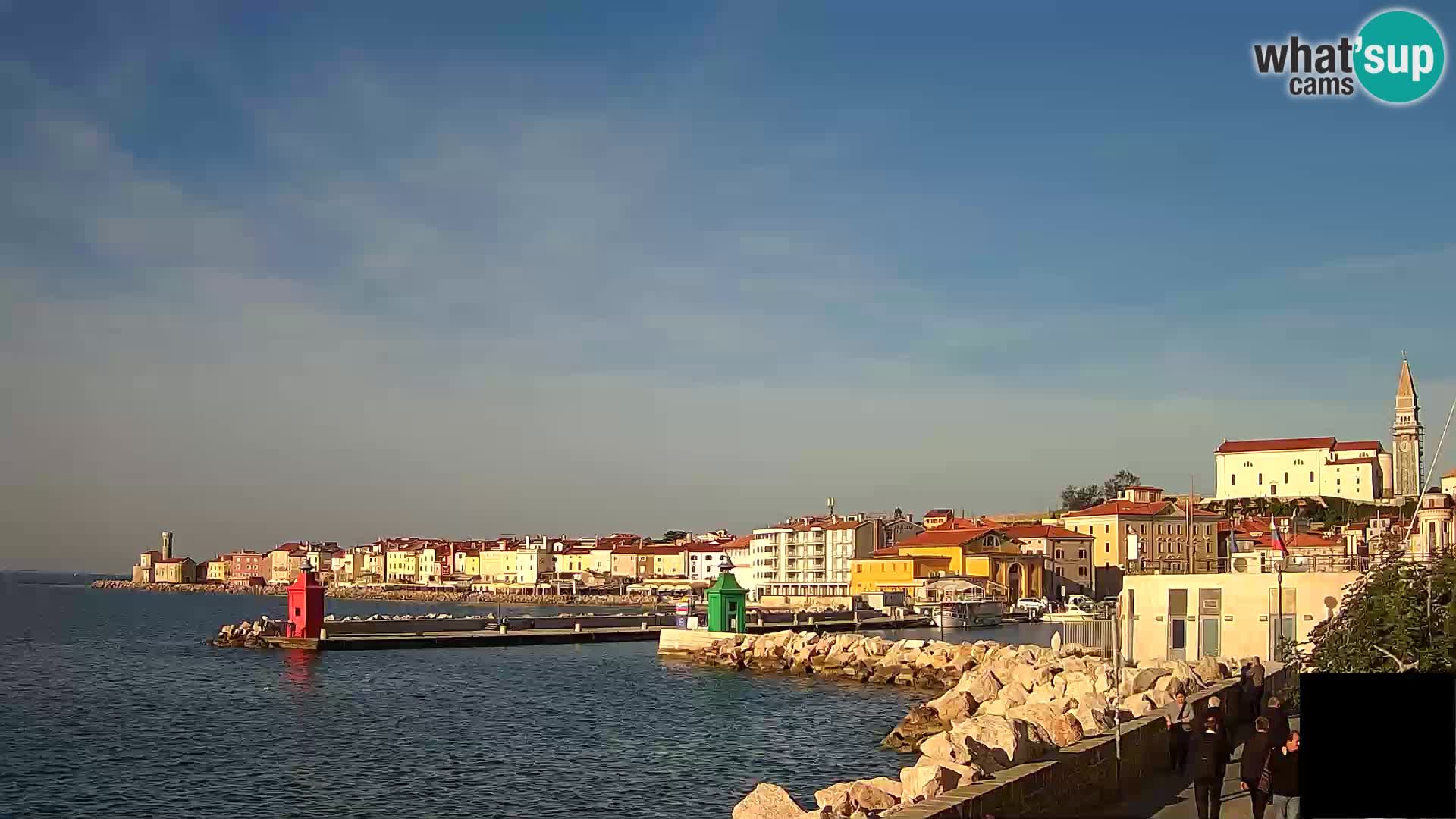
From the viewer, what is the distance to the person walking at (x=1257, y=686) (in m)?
16.9

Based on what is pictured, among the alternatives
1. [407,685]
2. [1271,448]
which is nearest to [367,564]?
[1271,448]

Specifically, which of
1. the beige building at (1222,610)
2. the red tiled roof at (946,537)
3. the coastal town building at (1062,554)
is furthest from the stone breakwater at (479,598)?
the beige building at (1222,610)

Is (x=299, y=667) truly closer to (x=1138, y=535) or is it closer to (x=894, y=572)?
(x=894, y=572)

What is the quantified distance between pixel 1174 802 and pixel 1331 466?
4982 inches

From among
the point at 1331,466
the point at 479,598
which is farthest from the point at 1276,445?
the point at 479,598

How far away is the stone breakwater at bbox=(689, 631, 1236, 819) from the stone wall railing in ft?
1.86

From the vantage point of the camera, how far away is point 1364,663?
47.6 feet

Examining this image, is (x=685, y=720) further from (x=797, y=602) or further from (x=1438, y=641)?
(x=797, y=602)

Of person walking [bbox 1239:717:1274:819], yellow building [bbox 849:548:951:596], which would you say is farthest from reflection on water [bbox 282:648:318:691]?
yellow building [bbox 849:548:951:596]

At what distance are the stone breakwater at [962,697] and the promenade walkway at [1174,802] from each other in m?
0.92

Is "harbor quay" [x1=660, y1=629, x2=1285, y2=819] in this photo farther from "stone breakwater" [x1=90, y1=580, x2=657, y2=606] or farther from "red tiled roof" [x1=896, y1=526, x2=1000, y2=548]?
"stone breakwater" [x1=90, y1=580, x2=657, y2=606]

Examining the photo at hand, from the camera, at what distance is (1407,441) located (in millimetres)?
131125

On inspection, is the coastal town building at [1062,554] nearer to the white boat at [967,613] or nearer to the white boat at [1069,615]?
the white boat at [1069,615]

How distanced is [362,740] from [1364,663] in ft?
70.2
